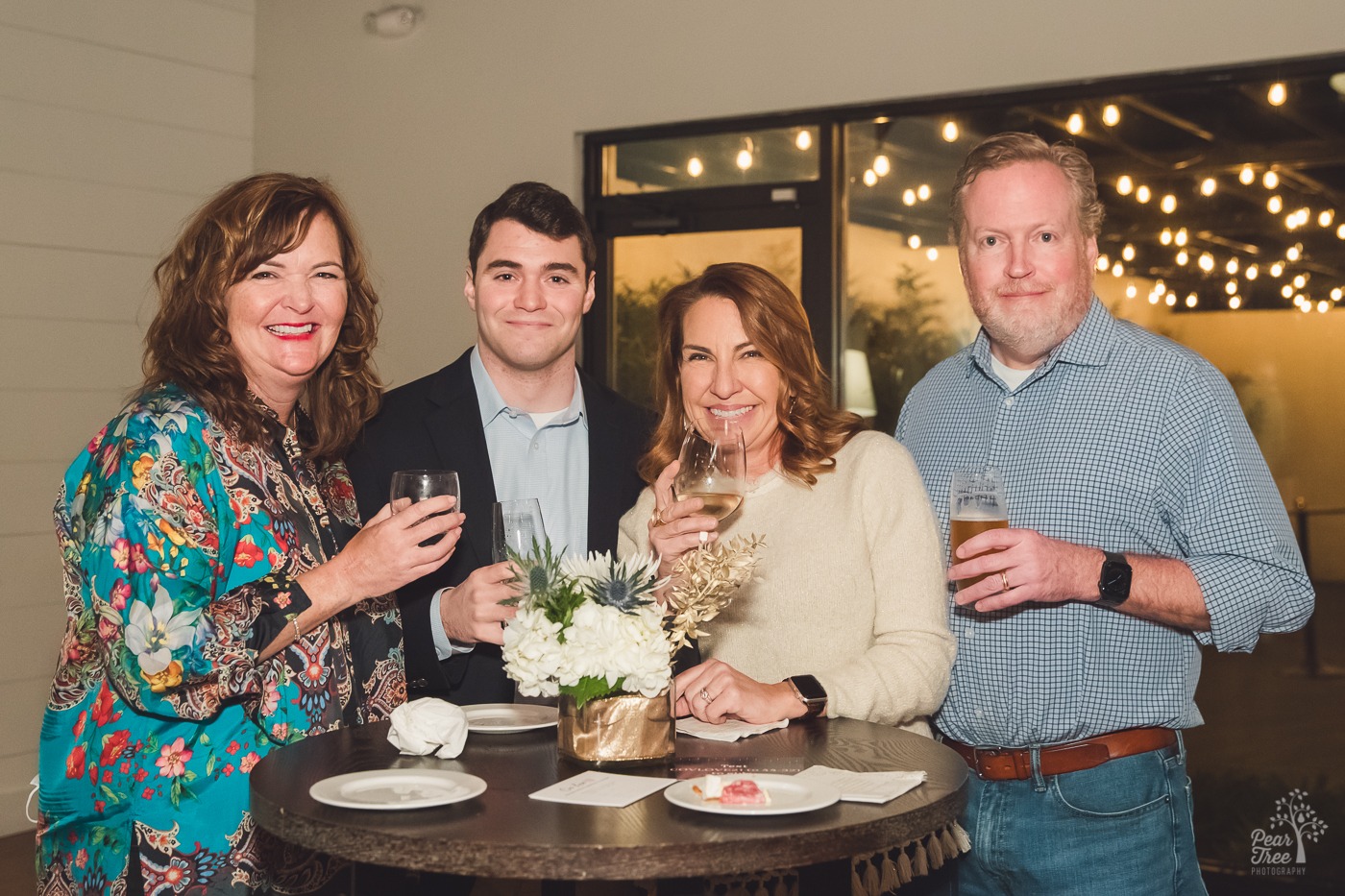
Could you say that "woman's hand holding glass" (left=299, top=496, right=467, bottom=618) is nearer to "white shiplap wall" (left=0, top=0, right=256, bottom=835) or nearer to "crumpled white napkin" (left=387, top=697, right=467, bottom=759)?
"crumpled white napkin" (left=387, top=697, right=467, bottom=759)

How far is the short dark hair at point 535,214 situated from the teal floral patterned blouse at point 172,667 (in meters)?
0.92

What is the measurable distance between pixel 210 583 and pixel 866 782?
106cm

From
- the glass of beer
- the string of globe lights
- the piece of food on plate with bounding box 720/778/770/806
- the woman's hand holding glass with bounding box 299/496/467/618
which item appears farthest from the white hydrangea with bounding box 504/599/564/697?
the string of globe lights

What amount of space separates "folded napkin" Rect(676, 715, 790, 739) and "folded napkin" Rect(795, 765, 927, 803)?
0.23 meters

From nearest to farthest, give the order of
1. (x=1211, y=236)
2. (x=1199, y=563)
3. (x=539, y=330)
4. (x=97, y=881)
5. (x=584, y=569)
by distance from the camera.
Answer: (x=584, y=569) → (x=97, y=881) → (x=1199, y=563) → (x=539, y=330) → (x=1211, y=236)

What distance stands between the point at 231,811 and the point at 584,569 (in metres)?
0.74

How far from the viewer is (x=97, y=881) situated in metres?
2.05

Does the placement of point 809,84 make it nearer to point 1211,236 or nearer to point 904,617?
point 1211,236

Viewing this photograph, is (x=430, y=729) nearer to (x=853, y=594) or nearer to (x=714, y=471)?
(x=714, y=471)

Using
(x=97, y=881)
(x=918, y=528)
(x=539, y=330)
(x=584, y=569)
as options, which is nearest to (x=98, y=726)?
(x=97, y=881)

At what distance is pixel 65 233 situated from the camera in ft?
19.0

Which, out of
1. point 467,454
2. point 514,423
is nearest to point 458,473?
point 467,454

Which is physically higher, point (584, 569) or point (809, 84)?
point (809, 84)

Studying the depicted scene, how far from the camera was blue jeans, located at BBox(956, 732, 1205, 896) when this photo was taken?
86.4 inches
